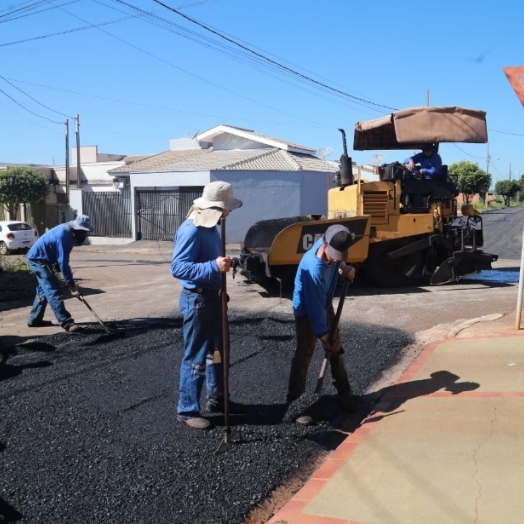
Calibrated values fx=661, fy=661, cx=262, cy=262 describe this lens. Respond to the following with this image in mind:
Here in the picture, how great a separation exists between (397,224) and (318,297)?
723 cm

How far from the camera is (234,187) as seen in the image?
26344 mm

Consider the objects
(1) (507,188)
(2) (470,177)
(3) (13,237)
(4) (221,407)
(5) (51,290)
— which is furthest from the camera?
(1) (507,188)

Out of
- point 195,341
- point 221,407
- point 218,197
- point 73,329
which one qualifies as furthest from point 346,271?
point 73,329

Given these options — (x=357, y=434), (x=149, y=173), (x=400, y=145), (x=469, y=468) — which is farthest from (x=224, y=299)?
(x=149, y=173)

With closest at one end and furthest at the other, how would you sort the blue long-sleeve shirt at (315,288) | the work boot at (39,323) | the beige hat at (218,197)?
the beige hat at (218,197)
the blue long-sleeve shirt at (315,288)
the work boot at (39,323)

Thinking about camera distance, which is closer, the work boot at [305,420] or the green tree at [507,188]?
the work boot at [305,420]

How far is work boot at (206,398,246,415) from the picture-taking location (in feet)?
16.6

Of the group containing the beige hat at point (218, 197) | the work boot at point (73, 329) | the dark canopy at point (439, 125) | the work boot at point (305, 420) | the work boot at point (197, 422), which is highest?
the dark canopy at point (439, 125)

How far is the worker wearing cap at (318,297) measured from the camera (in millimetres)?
4766

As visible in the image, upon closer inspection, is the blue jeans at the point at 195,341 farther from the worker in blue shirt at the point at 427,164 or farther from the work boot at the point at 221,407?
the worker in blue shirt at the point at 427,164

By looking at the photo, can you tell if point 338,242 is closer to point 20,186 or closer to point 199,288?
point 199,288

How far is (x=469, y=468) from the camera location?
12.9ft

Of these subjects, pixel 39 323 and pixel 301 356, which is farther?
pixel 39 323

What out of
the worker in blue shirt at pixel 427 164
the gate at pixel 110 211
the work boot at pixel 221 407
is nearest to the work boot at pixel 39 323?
the work boot at pixel 221 407
